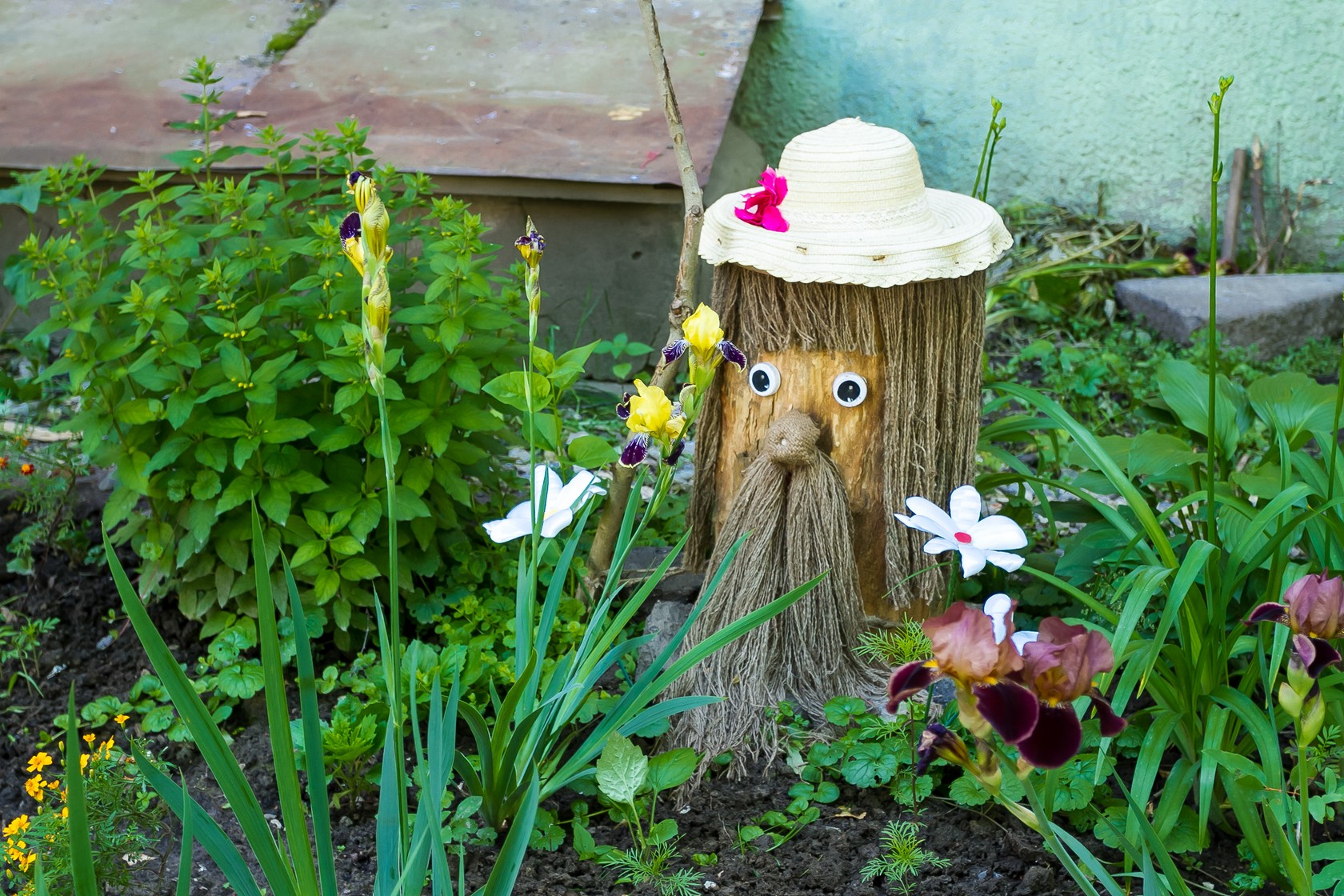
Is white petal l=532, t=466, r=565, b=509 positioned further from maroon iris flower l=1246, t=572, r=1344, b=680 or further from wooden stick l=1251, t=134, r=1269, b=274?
wooden stick l=1251, t=134, r=1269, b=274

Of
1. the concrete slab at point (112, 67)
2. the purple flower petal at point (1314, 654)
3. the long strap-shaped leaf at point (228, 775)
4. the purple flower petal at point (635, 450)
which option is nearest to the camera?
the purple flower petal at point (1314, 654)

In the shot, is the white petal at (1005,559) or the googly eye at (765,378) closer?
the white petal at (1005,559)

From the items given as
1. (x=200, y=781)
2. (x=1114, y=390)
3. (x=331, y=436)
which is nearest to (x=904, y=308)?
(x=331, y=436)

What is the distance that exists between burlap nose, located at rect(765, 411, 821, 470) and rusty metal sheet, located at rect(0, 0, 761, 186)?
1.46 meters

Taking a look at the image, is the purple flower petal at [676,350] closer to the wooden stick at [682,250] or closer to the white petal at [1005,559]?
the wooden stick at [682,250]

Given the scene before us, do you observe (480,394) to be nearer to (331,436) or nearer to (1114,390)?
(331,436)

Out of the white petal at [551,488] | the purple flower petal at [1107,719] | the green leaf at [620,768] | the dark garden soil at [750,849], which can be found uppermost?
the purple flower petal at [1107,719]

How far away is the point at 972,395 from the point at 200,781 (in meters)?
1.50

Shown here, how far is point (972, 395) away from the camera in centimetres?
207

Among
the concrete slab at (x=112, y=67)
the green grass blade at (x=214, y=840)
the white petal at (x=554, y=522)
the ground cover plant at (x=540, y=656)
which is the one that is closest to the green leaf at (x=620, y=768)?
the ground cover plant at (x=540, y=656)

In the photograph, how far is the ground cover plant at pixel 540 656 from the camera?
1.28 metres

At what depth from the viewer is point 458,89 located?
3740 mm

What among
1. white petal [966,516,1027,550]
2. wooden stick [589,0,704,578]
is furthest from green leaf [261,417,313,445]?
white petal [966,516,1027,550]

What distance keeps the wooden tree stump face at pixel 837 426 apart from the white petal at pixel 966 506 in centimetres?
21
